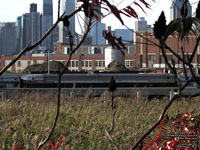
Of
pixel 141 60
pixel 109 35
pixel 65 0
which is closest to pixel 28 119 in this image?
pixel 65 0

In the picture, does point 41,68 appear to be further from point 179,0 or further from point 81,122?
point 179,0

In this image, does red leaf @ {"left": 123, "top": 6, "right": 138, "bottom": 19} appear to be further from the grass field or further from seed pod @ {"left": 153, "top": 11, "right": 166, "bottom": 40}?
the grass field

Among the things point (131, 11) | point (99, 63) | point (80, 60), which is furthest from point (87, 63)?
point (131, 11)

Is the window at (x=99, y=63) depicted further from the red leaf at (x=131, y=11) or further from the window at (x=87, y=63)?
the red leaf at (x=131, y=11)

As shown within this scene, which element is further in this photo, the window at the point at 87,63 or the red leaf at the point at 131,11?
the window at the point at 87,63

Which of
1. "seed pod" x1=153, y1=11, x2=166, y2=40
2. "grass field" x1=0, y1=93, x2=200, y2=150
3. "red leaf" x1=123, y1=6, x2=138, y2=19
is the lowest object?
"grass field" x1=0, y1=93, x2=200, y2=150

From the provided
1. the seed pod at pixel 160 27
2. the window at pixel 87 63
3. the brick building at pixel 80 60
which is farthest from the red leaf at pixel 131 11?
the window at pixel 87 63

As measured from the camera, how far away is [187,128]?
4.48m

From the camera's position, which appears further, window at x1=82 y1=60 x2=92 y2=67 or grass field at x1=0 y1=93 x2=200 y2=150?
window at x1=82 y1=60 x2=92 y2=67

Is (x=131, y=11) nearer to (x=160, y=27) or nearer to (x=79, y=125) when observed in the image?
(x=160, y=27)

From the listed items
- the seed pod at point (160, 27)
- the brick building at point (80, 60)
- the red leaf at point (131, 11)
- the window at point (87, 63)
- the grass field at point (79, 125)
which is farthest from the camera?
the window at point (87, 63)

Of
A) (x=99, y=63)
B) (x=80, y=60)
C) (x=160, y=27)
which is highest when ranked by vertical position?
(x=80, y=60)

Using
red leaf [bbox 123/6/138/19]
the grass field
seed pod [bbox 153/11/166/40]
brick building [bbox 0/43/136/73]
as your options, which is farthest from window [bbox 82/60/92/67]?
seed pod [bbox 153/11/166/40]

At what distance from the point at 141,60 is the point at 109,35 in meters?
94.6
